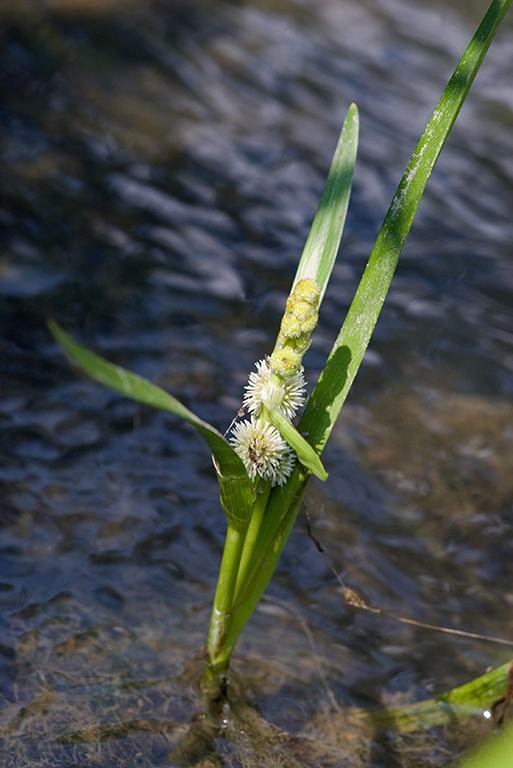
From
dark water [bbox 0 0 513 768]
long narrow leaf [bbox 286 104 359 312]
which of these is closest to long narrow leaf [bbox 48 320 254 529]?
long narrow leaf [bbox 286 104 359 312]

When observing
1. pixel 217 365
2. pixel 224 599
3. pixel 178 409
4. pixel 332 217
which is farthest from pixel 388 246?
pixel 217 365

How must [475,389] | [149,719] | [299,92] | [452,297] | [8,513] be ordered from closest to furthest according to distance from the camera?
[149,719] < [8,513] < [475,389] < [452,297] < [299,92]

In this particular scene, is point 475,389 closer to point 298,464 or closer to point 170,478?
point 170,478

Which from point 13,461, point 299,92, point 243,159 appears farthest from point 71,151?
point 13,461

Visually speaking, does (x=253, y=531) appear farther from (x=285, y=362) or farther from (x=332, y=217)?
(x=332, y=217)

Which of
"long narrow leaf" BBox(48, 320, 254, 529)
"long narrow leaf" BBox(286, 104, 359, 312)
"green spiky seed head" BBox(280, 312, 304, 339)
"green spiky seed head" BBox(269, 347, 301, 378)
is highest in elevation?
"long narrow leaf" BBox(286, 104, 359, 312)

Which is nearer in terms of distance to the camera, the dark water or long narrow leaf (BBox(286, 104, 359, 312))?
long narrow leaf (BBox(286, 104, 359, 312))

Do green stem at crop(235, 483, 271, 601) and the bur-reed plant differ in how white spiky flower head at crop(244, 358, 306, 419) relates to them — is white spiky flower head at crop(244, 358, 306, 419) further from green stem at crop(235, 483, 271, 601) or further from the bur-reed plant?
green stem at crop(235, 483, 271, 601)
